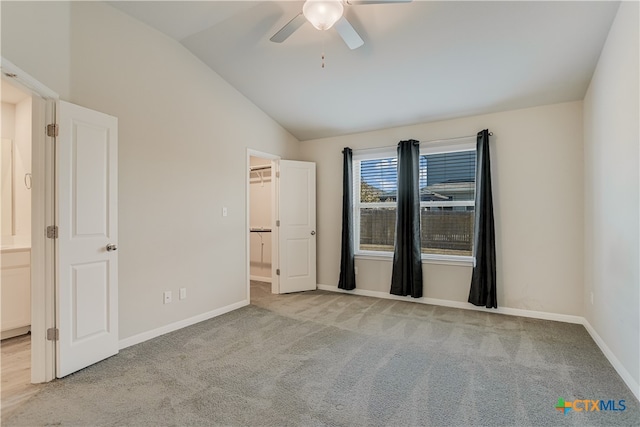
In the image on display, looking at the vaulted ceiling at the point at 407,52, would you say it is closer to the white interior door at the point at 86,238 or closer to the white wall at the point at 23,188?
the white interior door at the point at 86,238

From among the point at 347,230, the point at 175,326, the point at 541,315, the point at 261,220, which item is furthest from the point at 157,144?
the point at 541,315

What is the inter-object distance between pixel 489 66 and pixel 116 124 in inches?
143

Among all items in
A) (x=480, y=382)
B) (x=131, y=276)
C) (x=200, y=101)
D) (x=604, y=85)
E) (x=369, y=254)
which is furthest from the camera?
(x=369, y=254)

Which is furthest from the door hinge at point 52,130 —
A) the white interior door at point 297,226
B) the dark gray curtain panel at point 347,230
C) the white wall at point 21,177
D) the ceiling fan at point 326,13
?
the dark gray curtain panel at point 347,230

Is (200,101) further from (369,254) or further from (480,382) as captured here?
(480,382)

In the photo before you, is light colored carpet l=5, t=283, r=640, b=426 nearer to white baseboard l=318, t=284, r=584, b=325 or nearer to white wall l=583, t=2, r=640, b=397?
white baseboard l=318, t=284, r=584, b=325

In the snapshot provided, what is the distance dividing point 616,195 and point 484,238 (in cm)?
145

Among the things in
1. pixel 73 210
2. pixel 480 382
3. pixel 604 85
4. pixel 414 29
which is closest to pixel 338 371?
pixel 480 382

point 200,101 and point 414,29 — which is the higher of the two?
point 414,29

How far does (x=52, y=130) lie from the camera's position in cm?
239

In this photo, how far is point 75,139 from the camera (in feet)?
8.20

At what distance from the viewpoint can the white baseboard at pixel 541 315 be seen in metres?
2.29

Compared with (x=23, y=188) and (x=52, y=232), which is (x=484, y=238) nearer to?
(x=52, y=232)

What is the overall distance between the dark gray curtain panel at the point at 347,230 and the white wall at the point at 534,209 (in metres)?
1.14
